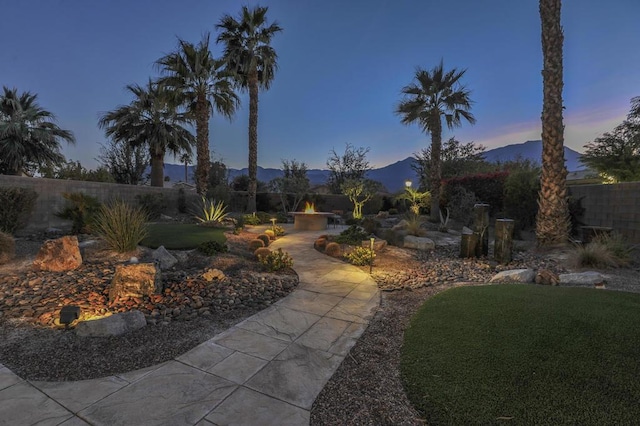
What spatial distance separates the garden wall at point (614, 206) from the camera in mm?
7043

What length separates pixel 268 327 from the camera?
3133 millimetres

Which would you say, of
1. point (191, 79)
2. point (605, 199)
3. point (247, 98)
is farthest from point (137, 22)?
point (605, 199)

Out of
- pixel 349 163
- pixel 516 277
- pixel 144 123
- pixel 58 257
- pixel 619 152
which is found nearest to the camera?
pixel 58 257

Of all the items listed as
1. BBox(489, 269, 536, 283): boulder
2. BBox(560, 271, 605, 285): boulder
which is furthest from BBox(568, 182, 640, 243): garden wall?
BBox(489, 269, 536, 283): boulder

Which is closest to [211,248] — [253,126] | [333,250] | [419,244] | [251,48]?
[333,250]

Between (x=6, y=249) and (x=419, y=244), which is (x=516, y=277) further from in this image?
(x=6, y=249)

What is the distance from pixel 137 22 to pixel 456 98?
13.6m

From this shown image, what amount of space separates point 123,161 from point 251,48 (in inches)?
578

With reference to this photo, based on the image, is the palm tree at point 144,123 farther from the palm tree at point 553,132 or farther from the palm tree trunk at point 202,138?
the palm tree at point 553,132

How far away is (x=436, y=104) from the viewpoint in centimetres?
1409

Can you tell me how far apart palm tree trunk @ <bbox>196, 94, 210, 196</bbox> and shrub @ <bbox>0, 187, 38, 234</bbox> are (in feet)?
23.7

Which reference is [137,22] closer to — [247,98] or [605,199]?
[247,98]

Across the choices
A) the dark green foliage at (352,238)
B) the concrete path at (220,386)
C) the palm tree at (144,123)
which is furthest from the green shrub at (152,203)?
the concrete path at (220,386)

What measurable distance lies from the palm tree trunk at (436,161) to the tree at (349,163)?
13.2m
